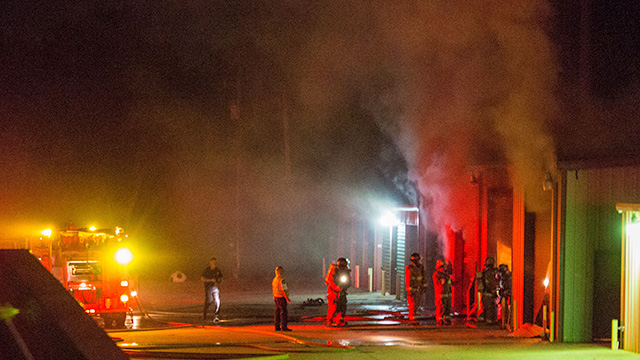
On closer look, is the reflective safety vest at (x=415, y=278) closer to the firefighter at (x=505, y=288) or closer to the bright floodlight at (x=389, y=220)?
the firefighter at (x=505, y=288)

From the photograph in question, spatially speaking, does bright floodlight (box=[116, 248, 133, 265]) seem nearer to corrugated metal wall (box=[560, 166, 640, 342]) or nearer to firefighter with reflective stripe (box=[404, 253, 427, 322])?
firefighter with reflective stripe (box=[404, 253, 427, 322])

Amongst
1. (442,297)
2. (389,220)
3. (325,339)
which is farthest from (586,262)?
(389,220)

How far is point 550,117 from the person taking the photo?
16453 mm

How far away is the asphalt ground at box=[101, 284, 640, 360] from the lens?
10273 mm

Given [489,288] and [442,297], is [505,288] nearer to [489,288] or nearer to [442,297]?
[489,288]

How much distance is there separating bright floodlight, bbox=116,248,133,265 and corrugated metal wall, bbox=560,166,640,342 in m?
8.21

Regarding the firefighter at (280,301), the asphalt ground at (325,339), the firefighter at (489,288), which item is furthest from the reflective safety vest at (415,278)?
the firefighter at (280,301)

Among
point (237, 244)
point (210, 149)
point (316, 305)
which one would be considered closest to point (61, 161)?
point (210, 149)

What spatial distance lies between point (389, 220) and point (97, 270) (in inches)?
409

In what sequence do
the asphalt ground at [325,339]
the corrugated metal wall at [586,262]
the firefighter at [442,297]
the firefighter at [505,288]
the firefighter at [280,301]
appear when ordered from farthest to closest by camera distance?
1. the firefighter at [442,297]
2. the firefighter at [505,288]
3. the firefighter at [280,301]
4. the corrugated metal wall at [586,262]
5. the asphalt ground at [325,339]

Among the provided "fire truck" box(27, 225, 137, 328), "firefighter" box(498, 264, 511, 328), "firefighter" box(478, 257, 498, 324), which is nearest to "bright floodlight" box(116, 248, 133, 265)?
"fire truck" box(27, 225, 137, 328)

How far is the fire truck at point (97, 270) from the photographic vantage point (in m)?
13.5

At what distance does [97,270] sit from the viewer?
1366cm

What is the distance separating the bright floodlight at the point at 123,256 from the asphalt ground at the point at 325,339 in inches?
54.4
